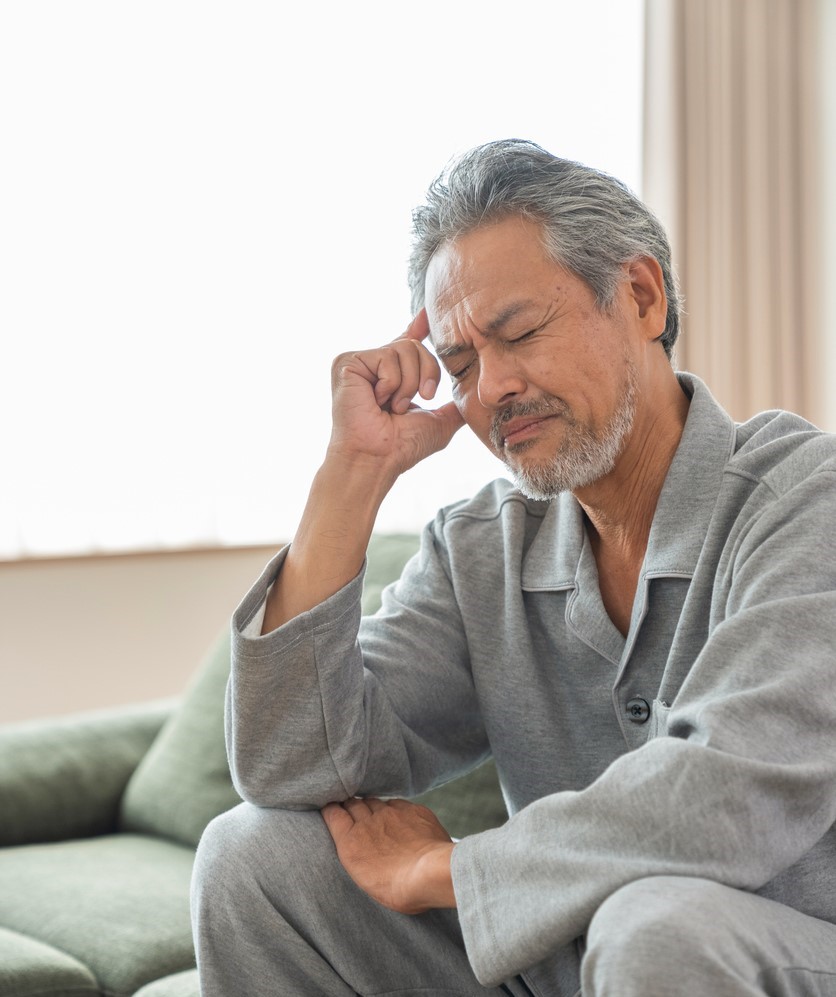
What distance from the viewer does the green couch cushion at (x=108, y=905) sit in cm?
168

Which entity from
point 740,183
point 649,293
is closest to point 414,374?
point 649,293

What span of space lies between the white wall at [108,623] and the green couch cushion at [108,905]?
0.88 metres

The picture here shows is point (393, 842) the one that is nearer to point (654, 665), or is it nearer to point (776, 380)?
point (654, 665)

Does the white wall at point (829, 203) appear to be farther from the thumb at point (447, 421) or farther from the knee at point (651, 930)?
the knee at point (651, 930)

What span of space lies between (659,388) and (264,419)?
73.4 inches

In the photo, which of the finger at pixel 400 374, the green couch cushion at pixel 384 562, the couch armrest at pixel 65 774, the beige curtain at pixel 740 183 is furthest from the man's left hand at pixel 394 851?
the beige curtain at pixel 740 183

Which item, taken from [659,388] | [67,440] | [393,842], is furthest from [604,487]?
[67,440]

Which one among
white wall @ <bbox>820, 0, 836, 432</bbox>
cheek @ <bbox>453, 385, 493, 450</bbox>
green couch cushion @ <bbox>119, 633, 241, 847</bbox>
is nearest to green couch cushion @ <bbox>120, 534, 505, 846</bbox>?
green couch cushion @ <bbox>119, 633, 241, 847</bbox>

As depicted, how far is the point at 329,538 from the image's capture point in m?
1.46

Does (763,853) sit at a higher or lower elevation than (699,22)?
lower

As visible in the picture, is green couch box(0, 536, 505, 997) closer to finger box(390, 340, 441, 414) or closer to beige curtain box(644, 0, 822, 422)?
finger box(390, 340, 441, 414)

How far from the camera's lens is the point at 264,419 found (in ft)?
10.6

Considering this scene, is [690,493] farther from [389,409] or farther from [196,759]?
[196,759]

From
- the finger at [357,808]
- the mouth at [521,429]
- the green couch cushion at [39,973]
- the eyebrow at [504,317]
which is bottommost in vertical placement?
the green couch cushion at [39,973]
